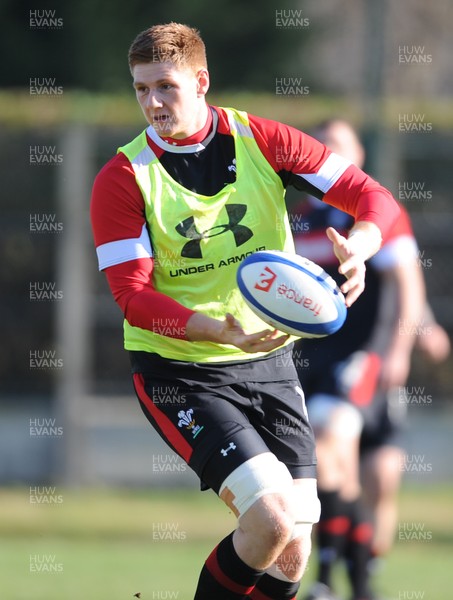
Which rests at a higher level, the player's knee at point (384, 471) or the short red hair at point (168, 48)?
the short red hair at point (168, 48)

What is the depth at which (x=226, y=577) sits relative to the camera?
15.1 ft

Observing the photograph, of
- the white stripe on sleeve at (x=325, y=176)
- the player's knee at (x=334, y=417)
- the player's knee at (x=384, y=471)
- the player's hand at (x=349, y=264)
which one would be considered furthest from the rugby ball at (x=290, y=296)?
the player's knee at (x=384, y=471)

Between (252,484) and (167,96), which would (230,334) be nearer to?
(252,484)

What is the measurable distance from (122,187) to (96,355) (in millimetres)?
5969

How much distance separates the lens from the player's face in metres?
4.65

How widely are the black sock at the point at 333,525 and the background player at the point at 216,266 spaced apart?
5.93 feet

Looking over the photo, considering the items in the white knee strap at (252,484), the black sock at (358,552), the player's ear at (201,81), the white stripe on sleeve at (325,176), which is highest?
the player's ear at (201,81)

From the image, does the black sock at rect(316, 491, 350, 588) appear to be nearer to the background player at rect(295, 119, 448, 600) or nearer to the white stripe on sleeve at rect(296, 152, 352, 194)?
the background player at rect(295, 119, 448, 600)

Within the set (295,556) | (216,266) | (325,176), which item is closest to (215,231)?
(216,266)

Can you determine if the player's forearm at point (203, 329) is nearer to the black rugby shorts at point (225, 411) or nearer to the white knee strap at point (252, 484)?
the black rugby shorts at point (225, 411)

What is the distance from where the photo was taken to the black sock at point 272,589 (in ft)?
15.7

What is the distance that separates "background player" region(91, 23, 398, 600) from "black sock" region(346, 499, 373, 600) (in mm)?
1870

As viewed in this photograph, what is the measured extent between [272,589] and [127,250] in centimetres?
138

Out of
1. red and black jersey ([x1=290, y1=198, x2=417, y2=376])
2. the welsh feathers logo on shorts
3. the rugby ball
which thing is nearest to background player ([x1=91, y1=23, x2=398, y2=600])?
the welsh feathers logo on shorts
